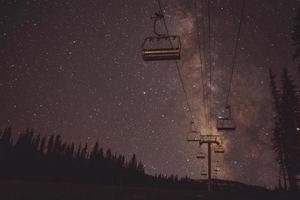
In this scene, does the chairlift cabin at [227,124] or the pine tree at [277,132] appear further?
the pine tree at [277,132]

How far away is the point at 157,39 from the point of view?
35.6 feet

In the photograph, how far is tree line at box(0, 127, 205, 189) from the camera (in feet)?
323

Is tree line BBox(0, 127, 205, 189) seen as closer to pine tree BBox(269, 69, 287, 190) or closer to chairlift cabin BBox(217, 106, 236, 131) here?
pine tree BBox(269, 69, 287, 190)

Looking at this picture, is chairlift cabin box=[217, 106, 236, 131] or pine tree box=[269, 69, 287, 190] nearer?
chairlift cabin box=[217, 106, 236, 131]

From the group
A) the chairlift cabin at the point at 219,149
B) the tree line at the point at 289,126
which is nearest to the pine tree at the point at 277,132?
the tree line at the point at 289,126

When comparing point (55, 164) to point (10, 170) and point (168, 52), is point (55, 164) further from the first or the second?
point (168, 52)

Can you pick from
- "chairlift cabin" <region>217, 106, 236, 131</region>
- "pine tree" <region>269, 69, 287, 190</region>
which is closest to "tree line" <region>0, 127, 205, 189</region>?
"pine tree" <region>269, 69, 287, 190</region>

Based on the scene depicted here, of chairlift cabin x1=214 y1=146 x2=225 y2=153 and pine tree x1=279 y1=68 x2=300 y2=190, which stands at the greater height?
pine tree x1=279 y1=68 x2=300 y2=190

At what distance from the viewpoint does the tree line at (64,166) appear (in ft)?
323

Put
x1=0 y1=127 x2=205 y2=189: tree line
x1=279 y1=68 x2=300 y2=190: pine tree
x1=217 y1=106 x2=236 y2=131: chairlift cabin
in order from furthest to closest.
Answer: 1. x1=0 y1=127 x2=205 y2=189: tree line
2. x1=279 y1=68 x2=300 y2=190: pine tree
3. x1=217 y1=106 x2=236 y2=131: chairlift cabin

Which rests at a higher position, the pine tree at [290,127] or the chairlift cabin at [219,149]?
the pine tree at [290,127]

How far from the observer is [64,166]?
11031cm

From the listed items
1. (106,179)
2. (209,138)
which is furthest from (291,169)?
(106,179)

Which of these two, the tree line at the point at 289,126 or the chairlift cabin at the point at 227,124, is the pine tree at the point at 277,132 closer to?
the tree line at the point at 289,126
